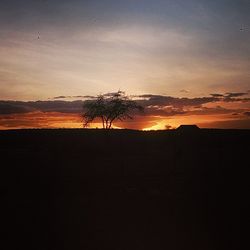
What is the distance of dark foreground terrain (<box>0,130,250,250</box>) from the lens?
14133 millimetres

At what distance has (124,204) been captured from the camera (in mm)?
17875

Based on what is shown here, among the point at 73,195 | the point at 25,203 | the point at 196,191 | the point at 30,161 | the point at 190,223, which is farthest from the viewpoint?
the point at 30,161

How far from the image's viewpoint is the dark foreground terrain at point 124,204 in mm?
14133

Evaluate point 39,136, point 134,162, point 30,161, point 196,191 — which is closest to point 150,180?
point 196,191

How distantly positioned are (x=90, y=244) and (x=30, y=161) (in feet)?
57.4

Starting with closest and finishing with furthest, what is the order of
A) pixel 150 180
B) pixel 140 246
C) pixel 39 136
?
pixel 140 246 → pixel 150 180 → pixel 39 136

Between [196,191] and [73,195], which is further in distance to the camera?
[196,191]

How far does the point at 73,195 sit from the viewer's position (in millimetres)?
19125

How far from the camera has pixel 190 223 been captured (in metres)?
15.9

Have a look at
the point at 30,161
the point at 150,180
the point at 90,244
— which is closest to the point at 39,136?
the point at 30,161

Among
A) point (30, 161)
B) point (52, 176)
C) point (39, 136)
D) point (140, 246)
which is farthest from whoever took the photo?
point (39, 136)

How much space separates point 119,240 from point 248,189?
1031 cm

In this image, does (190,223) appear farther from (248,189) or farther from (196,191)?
(248,189)

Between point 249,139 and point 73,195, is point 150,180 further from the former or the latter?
point 249,139
